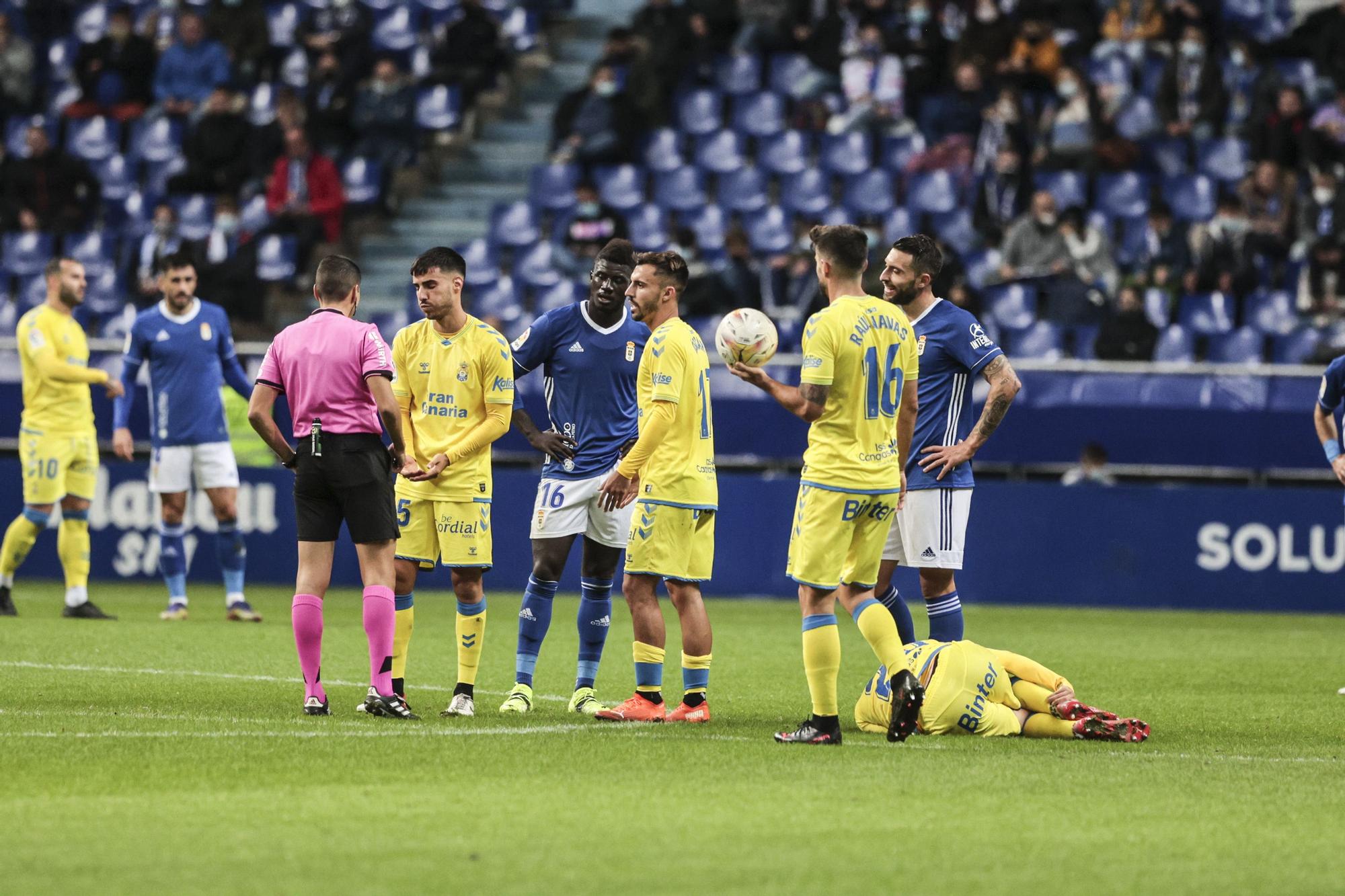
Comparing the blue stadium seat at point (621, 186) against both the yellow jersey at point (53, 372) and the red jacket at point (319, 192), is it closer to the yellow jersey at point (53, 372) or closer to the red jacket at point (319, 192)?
the red jacket at point (319, 192)

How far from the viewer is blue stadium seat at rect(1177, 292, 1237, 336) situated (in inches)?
766

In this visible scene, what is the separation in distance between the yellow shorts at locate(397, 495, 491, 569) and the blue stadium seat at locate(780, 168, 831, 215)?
43.2 feet

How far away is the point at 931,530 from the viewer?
9562mm

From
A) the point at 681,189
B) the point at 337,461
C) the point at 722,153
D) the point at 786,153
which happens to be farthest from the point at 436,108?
the point at 337,461

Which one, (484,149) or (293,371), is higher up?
(484,149)

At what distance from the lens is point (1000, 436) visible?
17500 millimetres

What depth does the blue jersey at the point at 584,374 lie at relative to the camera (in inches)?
370

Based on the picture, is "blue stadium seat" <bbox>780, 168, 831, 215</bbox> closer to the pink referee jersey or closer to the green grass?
the green grass

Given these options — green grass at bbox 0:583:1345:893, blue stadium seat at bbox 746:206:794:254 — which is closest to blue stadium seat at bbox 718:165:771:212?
blue stadium seat at bbox 746:206:794:254

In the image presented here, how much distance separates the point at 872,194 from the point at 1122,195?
2.79 metres

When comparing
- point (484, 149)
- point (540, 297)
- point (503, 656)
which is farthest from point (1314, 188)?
point (503, 656)

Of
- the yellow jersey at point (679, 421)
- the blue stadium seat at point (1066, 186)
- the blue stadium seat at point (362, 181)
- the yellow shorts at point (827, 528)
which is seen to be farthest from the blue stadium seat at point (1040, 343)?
the yellow shorts at point (827, 528)

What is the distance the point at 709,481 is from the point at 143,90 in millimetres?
19062

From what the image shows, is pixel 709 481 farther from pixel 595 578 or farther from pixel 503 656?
pixel 503 656
